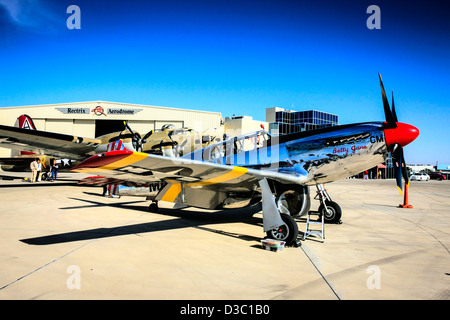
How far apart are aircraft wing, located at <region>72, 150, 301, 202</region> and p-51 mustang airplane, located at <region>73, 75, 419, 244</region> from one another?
0.02 meters

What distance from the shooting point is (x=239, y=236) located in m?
6.59

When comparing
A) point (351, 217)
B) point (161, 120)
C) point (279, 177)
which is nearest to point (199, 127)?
point (161, 120)

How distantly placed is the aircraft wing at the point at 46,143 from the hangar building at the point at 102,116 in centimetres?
2218

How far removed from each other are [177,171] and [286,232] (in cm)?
242

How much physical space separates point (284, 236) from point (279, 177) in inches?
48.0

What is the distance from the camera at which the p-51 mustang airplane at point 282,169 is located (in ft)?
19.0

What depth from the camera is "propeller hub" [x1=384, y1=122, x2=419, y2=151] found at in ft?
20.5

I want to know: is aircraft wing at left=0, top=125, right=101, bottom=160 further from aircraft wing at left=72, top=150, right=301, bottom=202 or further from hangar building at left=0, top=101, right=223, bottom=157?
hangar building at left=0, top=101, right=223, bottom=157

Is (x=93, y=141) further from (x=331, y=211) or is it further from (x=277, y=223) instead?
(x=277, y=223)

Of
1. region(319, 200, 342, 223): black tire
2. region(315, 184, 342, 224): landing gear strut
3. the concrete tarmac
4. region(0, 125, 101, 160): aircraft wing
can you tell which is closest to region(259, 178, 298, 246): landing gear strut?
the concrete tarmac

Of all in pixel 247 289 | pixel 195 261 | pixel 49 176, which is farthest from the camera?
pixel 49 176

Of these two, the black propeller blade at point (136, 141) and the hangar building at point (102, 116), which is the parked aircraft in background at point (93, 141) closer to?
the black propeller blade at point (136, 141)

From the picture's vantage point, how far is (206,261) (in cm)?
467
